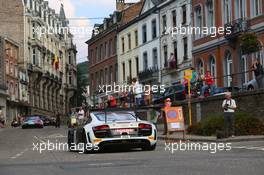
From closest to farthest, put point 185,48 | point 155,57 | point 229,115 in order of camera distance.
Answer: point 229,115 < point 185,48 < point 155,57

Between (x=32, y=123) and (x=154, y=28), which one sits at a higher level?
(x=154, y=28)

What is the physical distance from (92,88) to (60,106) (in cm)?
3974

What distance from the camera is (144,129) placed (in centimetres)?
2038

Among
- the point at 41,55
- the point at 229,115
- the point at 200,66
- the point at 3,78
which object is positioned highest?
the point at 41,55

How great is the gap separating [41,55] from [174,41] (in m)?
49.5

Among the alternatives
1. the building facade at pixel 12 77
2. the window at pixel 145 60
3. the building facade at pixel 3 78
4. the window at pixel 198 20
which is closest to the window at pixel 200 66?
the window at pixel 198 20

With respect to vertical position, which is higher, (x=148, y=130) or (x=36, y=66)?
(x=36, y=66)

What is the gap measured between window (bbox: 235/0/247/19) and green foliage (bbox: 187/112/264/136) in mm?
14822

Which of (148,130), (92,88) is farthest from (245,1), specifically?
(92,88)

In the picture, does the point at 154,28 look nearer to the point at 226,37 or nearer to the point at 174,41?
the point at 174,41

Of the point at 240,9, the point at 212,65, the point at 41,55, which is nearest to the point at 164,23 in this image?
the point at 212,65

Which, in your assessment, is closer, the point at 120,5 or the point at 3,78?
the point at 3,78

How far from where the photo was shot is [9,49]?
293 feet

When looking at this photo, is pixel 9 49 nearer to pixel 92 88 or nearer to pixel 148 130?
pixel 92 88
